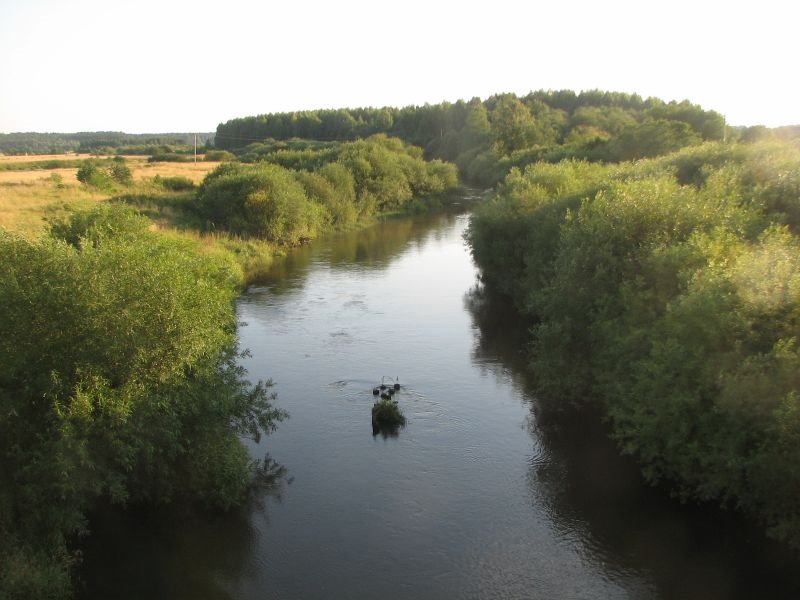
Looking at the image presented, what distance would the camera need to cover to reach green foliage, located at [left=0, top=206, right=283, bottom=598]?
1319cm

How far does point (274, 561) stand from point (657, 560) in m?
8.81

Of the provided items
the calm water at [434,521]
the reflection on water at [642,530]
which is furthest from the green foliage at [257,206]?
the reflection on water at [642,530]

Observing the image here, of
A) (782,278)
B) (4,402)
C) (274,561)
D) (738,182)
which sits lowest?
(274,561)

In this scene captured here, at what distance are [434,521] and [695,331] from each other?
790 cm

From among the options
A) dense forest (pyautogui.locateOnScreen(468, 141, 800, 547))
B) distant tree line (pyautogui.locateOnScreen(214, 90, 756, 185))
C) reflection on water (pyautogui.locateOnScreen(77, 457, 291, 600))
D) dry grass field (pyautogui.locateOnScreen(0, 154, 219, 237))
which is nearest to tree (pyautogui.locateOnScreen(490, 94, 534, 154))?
distant tree line (pyautogui.locateOnScreen(214, 90, 756, 185))

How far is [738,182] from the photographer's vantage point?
86.7 feet

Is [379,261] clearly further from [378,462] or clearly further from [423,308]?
[378,462]

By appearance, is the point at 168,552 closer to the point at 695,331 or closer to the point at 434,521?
the point at 434,521

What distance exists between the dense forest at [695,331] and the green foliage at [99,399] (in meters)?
9.77

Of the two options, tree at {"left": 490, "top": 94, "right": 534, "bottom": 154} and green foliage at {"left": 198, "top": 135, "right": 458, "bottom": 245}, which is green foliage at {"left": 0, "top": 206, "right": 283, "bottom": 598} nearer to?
green foliage at {"left": 198, "top": 135, "right": 458, "bottom": 245}

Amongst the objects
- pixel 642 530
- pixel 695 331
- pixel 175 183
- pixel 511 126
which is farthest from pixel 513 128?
pixel 642 530

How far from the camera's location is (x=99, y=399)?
1416 centimetres

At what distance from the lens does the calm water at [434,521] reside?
14.7 meters

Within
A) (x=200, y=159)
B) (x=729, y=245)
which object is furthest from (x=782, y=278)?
(x=200, y=159)
